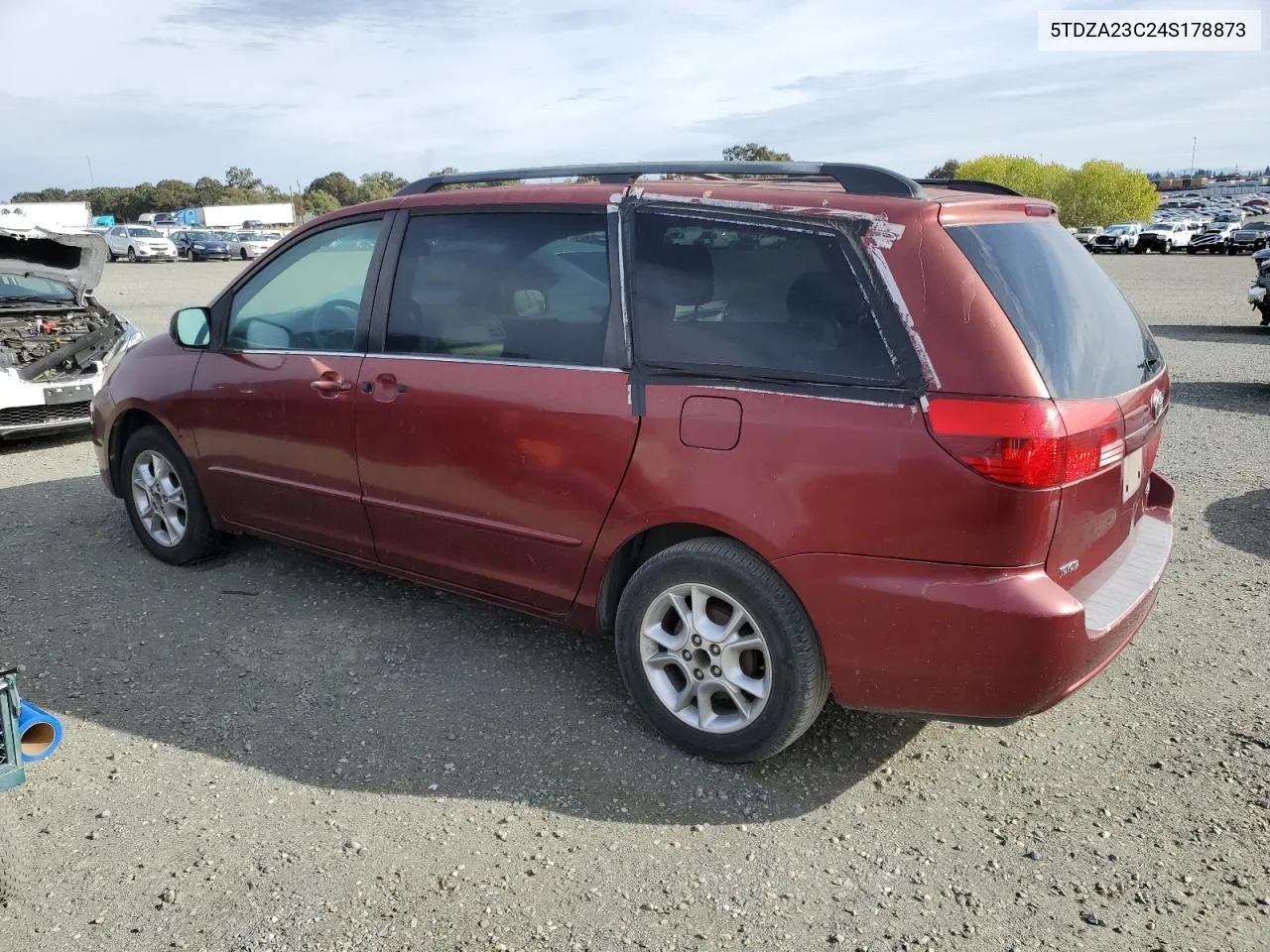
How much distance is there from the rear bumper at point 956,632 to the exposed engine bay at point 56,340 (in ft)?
23.1

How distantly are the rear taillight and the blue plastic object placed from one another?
2795 mm

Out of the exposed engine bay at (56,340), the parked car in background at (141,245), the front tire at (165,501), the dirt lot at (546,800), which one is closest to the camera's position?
the dirt lot at (546,800)

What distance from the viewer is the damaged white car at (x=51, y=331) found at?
7551mm

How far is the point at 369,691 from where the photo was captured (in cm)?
374

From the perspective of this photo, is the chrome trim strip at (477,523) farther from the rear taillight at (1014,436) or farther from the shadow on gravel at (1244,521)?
the shadow on gravel at (1244,521)

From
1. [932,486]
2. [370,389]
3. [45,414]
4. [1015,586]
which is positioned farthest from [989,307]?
[45,414]

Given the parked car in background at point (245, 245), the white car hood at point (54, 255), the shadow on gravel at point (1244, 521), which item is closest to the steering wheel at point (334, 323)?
the shadow on gravel at point (1244, 521)

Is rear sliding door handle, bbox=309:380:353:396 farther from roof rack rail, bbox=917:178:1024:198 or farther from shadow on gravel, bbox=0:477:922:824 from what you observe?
roof rack rail, bbox=917:178:1024:198

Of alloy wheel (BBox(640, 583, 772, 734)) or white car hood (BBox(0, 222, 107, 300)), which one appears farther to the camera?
white car hood (BBox(0, 222, 107, 300))

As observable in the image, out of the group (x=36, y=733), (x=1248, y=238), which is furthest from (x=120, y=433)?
(x=1248, y=238)

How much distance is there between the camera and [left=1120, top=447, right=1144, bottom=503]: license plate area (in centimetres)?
301

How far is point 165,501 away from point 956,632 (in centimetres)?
391

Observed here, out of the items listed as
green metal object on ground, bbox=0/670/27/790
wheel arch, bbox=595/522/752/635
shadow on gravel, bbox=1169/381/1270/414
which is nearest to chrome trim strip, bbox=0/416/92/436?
green metal object on ground, bbox=0/670/27/790

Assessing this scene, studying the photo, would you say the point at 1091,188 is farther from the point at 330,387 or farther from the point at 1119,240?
the point at 330,387
